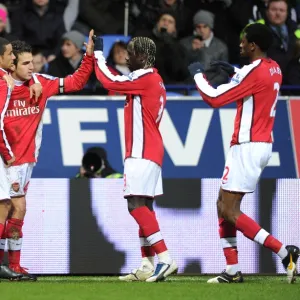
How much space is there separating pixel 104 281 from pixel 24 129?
147 centimetres

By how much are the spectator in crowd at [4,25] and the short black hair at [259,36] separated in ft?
17.8

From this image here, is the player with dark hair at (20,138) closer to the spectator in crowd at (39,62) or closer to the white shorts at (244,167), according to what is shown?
the white shorts at (244,167)

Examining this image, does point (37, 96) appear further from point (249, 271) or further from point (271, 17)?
point (271, 17)

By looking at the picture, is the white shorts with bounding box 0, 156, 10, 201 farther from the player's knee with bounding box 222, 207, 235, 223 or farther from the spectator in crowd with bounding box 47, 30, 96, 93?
the spectator in crowd with bounding box 47, 30, 96, 93

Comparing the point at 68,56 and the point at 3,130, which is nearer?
the point at 3,130

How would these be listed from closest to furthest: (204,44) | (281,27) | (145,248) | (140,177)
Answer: (140,177)
(145,248)
(204,44)
(281,27)

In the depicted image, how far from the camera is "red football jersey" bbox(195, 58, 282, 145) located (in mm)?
9891

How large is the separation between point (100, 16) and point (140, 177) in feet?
20.7

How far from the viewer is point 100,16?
1602cm

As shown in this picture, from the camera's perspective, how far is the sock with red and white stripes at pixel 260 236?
32.4 ft

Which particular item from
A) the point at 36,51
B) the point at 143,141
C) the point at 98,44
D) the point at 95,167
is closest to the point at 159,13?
the point at 36,51

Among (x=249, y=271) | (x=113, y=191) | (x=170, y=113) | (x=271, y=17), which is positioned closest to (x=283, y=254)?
(x=249, y=271)

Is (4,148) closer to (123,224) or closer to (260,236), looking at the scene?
(123,224)

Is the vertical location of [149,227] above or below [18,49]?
below
